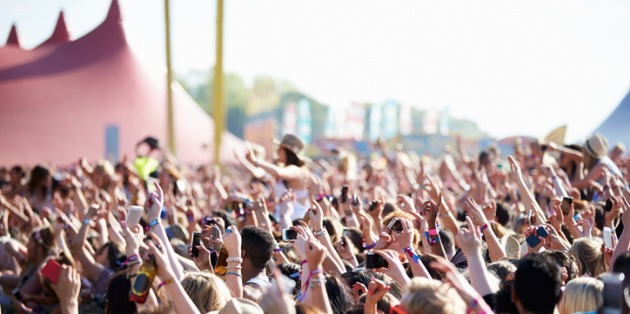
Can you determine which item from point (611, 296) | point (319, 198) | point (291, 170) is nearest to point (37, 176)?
point (291, 170)

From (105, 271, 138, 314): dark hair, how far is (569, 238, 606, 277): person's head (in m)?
2.32

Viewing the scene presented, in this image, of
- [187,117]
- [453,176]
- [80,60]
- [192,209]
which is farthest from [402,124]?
[192,209]

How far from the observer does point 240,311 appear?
10.5ft

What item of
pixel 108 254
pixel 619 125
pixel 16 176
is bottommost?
pixel 16 176

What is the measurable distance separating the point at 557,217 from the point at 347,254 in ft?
4.34

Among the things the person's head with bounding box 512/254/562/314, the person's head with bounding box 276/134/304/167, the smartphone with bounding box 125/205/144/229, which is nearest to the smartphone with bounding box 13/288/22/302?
the person's head with bounding box 276/134/304/167

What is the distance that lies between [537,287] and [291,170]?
15.1 feet

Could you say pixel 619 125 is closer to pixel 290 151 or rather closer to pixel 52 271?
pixel 290 151

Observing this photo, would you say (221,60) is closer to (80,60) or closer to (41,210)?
(80,60)

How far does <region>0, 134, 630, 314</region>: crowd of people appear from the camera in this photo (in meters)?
3.13

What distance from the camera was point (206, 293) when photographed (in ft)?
11.7

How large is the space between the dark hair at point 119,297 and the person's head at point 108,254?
2693 mm

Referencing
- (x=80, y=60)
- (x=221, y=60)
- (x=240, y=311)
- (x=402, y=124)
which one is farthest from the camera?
(x=402, y=124)

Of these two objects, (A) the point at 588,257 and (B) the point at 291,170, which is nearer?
(A) the point at 588,257
